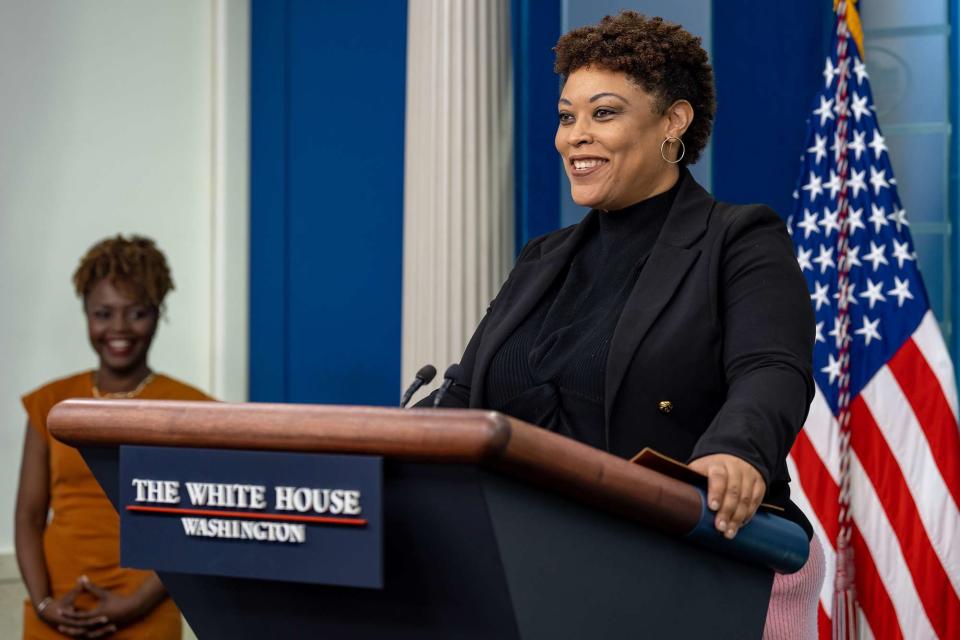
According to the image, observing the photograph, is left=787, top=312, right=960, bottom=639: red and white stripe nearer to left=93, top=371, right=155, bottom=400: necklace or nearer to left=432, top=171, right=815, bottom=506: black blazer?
left=432, top=171, right=815, bottom=506: black blazer

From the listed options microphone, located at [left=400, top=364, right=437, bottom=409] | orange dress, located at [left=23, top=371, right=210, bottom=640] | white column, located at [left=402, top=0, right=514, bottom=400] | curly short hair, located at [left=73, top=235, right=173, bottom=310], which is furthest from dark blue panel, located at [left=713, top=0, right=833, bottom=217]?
microphone, located at [left=400, top=364, right=437, bottom=409]

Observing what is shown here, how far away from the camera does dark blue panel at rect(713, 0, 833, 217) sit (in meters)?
4.12

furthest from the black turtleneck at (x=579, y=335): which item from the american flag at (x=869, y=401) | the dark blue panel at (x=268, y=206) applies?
the dark blue panel at (x=268, y=206)

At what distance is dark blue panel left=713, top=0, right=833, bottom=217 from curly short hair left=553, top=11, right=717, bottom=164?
211 cm

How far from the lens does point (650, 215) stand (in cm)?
203

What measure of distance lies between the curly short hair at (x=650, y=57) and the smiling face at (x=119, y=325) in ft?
8.01

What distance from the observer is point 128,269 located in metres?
4.21

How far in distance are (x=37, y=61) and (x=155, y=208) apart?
2.43 ft

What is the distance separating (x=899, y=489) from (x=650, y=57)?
2000 millimetres

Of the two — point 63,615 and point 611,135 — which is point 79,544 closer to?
point 63,615

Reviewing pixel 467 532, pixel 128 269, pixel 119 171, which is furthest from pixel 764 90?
pixel 467 532

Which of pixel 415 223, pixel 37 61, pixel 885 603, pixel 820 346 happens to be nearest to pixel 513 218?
pixel 415 223

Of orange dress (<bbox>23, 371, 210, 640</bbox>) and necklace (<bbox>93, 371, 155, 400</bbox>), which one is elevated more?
necklace (<bbox>93, 371, 155, 400</bbox>)

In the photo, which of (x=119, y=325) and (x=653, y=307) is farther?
(x=119, y=325)
